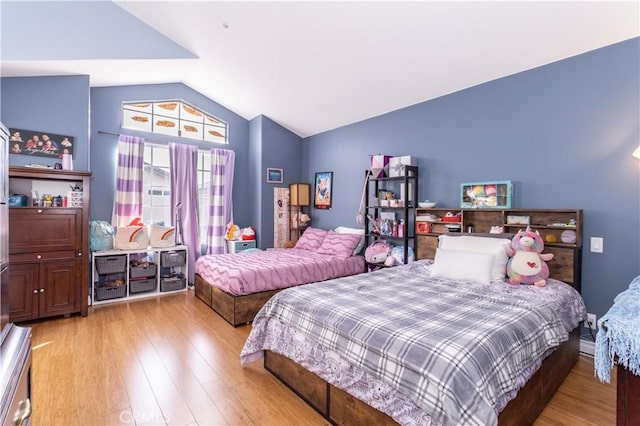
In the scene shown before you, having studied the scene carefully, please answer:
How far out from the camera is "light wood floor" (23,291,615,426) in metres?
1.92

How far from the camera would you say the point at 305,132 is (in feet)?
18.9

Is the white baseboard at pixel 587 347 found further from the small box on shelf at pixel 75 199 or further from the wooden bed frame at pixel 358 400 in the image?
the small box on shelf at pixel 75 199

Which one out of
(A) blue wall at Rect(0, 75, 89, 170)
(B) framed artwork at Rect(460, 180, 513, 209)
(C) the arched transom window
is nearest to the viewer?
(B) framed artwork at Rect(460, 180, 513, 209)

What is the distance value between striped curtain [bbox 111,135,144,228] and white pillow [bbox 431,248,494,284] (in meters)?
4.12

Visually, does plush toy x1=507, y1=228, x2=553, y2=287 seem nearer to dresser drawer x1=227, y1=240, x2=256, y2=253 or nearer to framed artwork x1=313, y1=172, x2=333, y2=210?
framed artwork x1=313, y1=172, x2=333, y2=210

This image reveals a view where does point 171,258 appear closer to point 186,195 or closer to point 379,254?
point 186,195

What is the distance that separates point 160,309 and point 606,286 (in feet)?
14.9

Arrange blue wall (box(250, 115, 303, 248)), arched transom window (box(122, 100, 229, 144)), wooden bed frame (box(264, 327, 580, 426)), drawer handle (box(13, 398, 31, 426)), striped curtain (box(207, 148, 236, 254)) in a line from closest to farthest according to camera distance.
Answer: drawer handle (box(13, 398, 31, 426)) < wooden bed frame (box(264, 327, 580, 426)) < arched transom window (box(122, 100, 229, 144)) < striped curtain (box(207, 148, 236, 254)) < blue wall (box(250, 115, 303, 248))

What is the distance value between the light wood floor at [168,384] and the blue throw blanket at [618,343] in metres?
0.82

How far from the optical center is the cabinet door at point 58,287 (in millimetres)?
3373

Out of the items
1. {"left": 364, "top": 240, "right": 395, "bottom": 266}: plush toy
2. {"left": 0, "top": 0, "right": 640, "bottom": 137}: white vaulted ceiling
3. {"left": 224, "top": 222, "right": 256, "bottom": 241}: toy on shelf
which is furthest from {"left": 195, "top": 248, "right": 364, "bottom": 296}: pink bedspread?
{"left": 0, "top": 0, "right": 640, "bottom": 137}: white vaulted ceiling

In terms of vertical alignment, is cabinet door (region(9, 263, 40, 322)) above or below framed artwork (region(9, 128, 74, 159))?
below

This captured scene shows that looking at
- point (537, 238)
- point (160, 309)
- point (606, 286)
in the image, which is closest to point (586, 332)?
point (606, 286)

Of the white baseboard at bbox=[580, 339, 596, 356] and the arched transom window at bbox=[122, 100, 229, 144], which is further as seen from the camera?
the arched transom window at bbox=[122, 100, 229, 144]
